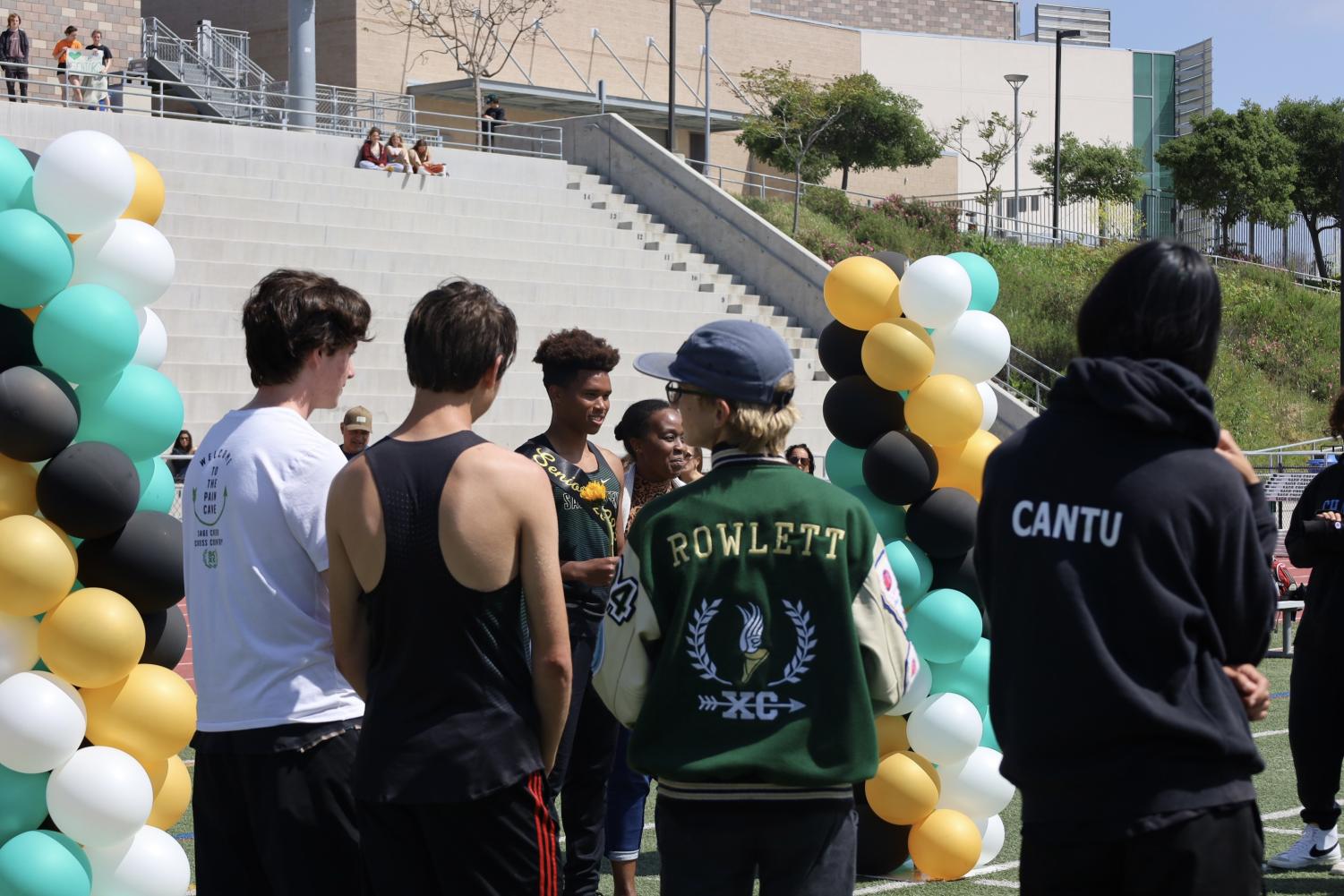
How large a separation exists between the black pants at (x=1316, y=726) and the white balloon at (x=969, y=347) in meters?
1.53

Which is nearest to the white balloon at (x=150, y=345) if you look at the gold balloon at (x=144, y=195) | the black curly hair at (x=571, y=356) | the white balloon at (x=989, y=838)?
the gold balloon at (x=144, y=195)

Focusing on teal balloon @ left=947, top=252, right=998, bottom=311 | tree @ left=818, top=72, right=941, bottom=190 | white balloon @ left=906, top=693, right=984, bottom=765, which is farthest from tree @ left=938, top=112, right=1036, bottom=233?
white balloon @ left=906, top=693, right=984, bottom=765

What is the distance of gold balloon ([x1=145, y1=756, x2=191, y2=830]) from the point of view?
5.08 metres

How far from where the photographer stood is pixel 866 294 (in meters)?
6.25

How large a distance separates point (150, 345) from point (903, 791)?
312 centimetres

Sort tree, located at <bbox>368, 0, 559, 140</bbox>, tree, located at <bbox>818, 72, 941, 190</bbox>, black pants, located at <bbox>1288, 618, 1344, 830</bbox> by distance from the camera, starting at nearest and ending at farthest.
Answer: black pants, located at <bbox>1288, 618, 1344, 830</bbox> < tree, located at <bbox>368, 0, 559, 140</bbox> < tree, located at <bbox>818, 72, 941, 190</bbox>

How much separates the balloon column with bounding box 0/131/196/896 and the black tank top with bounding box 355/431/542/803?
5.92ft

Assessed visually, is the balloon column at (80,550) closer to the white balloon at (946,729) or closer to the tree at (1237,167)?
the white balloon at (946,729)

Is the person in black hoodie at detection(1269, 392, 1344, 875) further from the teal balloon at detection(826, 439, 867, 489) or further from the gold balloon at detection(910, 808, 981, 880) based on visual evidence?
the teal balloon at detection(826, 439, 867, 489)

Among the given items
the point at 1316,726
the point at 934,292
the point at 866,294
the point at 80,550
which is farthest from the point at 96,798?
the point at 1316,726

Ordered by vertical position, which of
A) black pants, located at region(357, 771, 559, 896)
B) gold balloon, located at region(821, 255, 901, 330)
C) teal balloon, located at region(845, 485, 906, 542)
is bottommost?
black pants, located at region(357, 771, 559, 896)

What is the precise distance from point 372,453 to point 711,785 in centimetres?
98

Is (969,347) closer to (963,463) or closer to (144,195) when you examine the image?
(963,463)

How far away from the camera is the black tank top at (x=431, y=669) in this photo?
3244 millimetres
